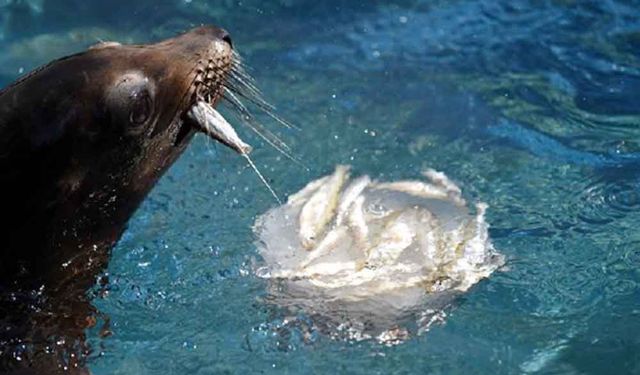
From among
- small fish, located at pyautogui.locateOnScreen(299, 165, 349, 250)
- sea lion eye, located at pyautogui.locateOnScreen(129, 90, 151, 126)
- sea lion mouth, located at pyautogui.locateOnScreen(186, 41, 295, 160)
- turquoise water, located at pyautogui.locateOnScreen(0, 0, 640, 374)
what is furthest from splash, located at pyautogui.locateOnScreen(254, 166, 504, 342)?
sea lion eye, located at pyautogui.locateOnScreen(129, 90, 151, 126)

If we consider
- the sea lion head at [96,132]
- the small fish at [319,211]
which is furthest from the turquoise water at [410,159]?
the sea lion head at [96,132]

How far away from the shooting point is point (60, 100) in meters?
4.21

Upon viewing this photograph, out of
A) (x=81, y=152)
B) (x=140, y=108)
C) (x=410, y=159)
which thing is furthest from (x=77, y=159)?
(x=410, y=159)

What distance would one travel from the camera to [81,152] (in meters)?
4.33

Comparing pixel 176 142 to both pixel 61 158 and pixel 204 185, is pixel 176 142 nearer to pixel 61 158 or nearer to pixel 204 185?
pixel 61 158

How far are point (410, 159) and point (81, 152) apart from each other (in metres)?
3.62

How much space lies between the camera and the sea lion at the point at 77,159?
4.21m

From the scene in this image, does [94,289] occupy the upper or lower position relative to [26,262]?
lower

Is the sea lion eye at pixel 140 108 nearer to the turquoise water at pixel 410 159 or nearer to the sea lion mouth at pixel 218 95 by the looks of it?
the sea lion mouth at pixel 218 95

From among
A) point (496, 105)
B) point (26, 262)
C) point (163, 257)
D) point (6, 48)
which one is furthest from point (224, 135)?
point (6, 48)

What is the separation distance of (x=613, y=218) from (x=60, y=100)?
4900 millimetres

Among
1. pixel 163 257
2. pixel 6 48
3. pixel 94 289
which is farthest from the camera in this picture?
pixel 6 48

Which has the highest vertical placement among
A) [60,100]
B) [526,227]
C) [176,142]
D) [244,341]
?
[60,100]

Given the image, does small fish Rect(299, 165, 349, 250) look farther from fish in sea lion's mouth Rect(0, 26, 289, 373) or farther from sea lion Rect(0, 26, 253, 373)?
sea lion Rect(0, 26, 253, 373)
